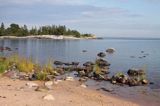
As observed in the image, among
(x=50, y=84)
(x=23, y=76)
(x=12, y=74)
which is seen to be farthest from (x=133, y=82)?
(x=12, y=74)

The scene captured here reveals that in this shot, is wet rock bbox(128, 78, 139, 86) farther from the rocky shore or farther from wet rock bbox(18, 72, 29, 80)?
wet rock bbox(18, 72, 29, 80)

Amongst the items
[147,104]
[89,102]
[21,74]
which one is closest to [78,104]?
[89,102]

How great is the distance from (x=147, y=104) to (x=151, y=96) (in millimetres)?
3171

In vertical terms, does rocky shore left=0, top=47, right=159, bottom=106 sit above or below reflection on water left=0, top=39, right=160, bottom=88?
above

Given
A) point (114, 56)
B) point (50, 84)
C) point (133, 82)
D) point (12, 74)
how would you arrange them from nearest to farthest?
point (50, 84), point (12, 74), point (133, 82), point (114, 56)

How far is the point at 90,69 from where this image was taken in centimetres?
3650

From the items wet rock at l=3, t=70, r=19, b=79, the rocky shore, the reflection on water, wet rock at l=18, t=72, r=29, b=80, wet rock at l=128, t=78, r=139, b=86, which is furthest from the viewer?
the reflection on water

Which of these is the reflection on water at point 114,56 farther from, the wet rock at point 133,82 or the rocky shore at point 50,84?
the rocky shore at point 50,84

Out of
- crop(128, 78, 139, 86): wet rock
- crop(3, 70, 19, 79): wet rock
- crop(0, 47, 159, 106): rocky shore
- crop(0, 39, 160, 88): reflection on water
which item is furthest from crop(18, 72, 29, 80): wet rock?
crop(0, 39, 160, 88): reflection on water

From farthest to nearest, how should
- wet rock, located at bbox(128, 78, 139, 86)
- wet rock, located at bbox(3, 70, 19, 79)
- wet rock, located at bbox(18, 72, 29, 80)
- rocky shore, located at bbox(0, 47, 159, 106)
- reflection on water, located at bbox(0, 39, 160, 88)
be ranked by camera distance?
reflection on water, located at bbox(0, 39, 160, 88)
wet rock, located at bbox(128, 78, 139, 86)
wet rock, located at bbox(3, 70, 19, 79)
wet rock, located at bbox(18, 72, 29, 80)
rocky shore, located at bbox(0, 47, 159, 106)

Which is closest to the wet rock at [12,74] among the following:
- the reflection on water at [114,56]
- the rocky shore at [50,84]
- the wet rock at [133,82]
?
the rocky shore at [50,84]

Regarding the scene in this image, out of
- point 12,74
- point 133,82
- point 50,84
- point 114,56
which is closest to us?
point 50,84

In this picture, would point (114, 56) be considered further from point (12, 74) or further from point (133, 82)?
point (12, 74)

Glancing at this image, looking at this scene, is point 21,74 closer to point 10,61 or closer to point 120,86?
point 10,61
